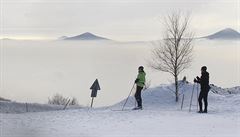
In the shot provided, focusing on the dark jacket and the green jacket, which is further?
the green jacket

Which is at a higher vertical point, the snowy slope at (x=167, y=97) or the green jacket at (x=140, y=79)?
the green jacket at (x=140, y=79)

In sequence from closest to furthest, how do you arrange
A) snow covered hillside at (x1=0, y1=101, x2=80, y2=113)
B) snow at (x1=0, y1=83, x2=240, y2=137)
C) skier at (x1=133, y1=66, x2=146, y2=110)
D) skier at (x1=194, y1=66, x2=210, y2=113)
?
1. snow at (x1=0, y1=83, x2=240, y2=137)
2. skier at (x1=194, y1=66, x2=210, y2=113)
3. skier at (x1=133, y1=66, x2=146, y2=110)
4. snow covered hillside at (x1=0, y1=101, x2=80, y2=113)

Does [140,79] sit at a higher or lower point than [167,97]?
higher

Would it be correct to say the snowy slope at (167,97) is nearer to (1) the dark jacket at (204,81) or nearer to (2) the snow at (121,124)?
(1) the dark jacket at (204,81)

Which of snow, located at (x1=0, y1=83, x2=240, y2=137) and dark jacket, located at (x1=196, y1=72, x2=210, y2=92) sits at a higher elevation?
dark jacket, located at (x1=196, y1=72, x2=210, y2=92)

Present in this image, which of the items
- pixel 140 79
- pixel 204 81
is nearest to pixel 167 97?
pixel 140 79

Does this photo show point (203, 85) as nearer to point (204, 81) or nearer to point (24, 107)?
point (204, 81)

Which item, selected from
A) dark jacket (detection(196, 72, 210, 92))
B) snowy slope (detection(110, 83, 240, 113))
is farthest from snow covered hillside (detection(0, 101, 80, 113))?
dark jacket (detection(196, 72, 210, 92))

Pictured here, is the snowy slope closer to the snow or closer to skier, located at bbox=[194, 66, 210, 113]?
skier, located at bbox=[194, 66, 210, 113]

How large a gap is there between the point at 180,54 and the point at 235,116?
63.3ft

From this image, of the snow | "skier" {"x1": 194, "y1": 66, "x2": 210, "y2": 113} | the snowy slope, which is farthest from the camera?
the snowy slope

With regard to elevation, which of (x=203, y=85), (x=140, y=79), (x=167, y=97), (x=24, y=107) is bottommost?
(x=24, y=107)

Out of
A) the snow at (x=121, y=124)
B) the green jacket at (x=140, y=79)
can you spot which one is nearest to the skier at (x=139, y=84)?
the green jacket at (x=140, y=79)

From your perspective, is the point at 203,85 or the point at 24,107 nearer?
the point at 203,85
